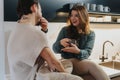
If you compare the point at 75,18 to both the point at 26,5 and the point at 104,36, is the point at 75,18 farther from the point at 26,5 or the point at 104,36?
the point at 104,36

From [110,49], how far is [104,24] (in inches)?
18.2

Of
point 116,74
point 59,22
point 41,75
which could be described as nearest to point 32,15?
point 41,75

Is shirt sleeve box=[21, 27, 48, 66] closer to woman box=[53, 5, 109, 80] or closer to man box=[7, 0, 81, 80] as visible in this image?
man box=[7, 0, 81, 80]

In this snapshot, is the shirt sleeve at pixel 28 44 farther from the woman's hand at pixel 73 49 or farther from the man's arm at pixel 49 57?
the woman's hand at pixel 73 49

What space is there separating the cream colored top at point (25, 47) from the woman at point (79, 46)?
49cm

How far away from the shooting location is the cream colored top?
3.92 feet

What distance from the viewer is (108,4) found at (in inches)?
107

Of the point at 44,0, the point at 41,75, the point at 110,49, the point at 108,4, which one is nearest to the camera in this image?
the point at 41,75

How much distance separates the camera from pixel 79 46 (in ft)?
6.10

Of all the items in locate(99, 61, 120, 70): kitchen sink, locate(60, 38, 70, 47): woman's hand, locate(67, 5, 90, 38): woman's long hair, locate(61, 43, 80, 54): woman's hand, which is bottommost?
locate(99, 61, 120, 70): kitchen sink

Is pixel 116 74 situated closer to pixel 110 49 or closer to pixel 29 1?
pixel 110 49

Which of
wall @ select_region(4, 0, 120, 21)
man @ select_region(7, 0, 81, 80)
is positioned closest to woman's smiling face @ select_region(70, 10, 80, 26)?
wall @ select_region(4, 0, 120, 21)

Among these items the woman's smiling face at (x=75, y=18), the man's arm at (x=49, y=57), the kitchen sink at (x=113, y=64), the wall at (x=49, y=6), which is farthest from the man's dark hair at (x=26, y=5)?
the kitchen sink at (x=113, y=64)

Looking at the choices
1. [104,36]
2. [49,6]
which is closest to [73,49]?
[49,6]
